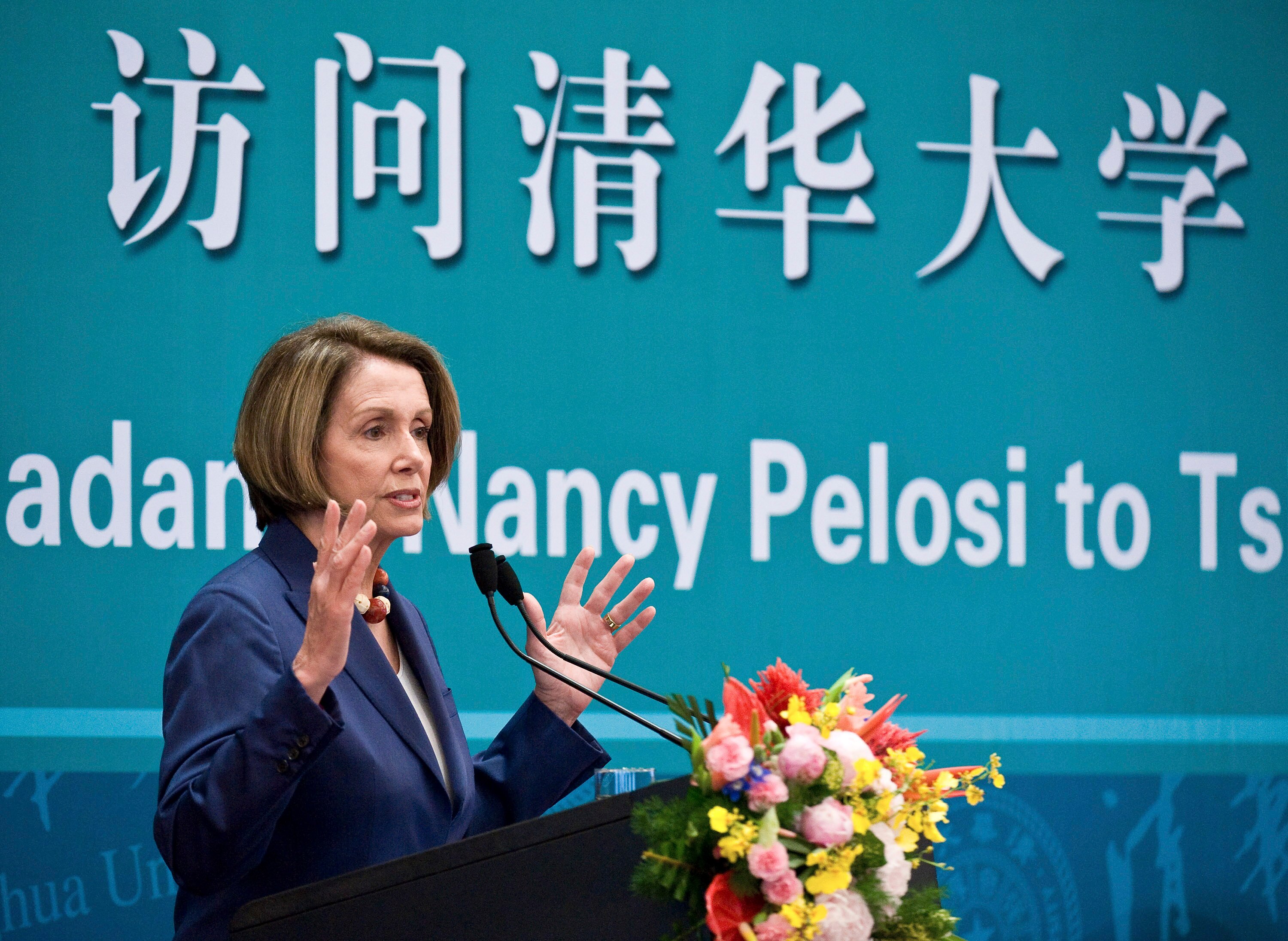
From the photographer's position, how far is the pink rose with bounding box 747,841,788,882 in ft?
2.94

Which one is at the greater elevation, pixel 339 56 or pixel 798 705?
pixel 339 56

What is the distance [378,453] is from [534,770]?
1.57ft

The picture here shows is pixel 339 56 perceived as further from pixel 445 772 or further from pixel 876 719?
pixel 876 719

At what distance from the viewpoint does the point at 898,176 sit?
118 inches

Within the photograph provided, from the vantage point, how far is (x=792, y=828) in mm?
933

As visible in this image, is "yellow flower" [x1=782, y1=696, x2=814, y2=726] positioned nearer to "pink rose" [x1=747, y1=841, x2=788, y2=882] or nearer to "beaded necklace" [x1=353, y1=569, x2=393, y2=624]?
"pink rose" [x1=747, y1=841, x2=788, y2=882]

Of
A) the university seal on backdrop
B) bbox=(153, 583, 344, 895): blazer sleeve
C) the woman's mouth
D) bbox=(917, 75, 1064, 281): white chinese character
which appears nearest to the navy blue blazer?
bbox=(153, 583, 344, 895): blazer sleeve

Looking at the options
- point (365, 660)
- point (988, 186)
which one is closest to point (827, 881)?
point (365, 660)

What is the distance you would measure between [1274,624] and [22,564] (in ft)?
9.55

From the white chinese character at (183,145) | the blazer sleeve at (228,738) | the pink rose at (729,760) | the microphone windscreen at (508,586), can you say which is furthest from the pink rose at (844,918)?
the white chinese character at (183,145)

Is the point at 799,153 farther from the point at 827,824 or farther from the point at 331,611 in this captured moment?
the point at 827,824

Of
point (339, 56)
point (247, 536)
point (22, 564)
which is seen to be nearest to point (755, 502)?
point (247, 536)

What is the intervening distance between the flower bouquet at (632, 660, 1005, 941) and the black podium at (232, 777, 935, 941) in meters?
0.07

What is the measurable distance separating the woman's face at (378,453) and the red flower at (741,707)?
70 centimetres
